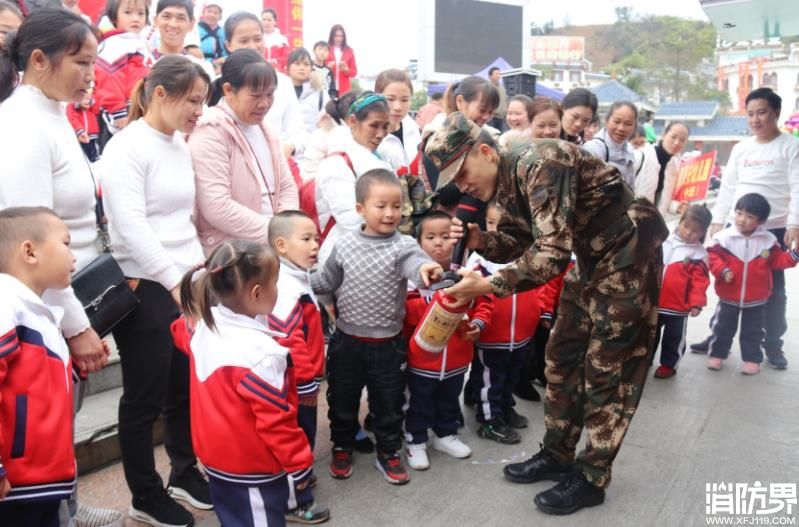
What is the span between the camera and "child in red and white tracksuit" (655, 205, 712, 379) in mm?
4555

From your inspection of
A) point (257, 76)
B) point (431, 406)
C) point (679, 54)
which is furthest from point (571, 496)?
point (679, 54)

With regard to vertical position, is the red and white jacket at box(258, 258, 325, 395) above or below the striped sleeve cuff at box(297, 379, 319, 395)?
above

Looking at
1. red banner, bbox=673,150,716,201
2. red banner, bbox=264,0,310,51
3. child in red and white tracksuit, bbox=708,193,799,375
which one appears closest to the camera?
child in red and white tracksuit, bbox=708,193,799,375

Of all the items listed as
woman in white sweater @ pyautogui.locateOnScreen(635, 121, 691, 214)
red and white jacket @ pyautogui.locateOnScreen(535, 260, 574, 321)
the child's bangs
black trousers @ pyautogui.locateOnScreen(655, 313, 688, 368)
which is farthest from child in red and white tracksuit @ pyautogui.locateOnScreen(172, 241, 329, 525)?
woman in white sweater @ pyautogui.locateOnScreen(635, 121, 691, 214)

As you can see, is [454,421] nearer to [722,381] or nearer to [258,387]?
[258,387]

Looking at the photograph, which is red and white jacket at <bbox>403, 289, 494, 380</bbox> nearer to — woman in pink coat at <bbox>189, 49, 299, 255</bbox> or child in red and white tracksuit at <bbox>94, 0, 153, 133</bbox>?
woman in pink coat at <bbox>189, 49, 299, 255</bbox>

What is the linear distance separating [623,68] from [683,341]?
52.3 m

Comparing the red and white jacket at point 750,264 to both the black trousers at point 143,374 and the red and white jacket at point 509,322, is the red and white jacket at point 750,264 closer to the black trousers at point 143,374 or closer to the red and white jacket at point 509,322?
the red and white jacket at point 509,322

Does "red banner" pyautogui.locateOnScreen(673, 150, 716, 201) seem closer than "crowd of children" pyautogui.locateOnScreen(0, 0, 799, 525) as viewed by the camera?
No

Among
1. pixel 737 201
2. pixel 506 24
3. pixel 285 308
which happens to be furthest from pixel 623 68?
pixel 285 308

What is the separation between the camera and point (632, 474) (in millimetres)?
3113

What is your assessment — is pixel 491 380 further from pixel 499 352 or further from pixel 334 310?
pixel 334 310

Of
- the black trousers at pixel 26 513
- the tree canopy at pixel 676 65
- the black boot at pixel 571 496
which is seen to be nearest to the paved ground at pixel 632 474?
the black boot at pixel 571 496

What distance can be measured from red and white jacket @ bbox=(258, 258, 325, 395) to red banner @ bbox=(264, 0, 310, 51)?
10.9 meters
